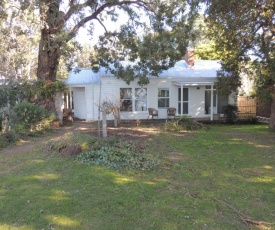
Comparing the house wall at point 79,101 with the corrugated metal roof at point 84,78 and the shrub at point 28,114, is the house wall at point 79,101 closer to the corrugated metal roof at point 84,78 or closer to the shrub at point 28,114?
the corrugated metal roof at point 84,78

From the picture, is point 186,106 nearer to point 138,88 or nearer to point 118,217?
point 138,88

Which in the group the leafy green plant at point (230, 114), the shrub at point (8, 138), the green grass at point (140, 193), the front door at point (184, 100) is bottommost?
the green grass at point (140, 193)

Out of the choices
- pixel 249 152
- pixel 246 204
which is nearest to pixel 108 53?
pixel 249 152

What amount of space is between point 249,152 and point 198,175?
323 cm

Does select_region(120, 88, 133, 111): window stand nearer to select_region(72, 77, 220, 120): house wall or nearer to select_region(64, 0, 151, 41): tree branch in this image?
select_region(72, 77, 220, 120): house wall

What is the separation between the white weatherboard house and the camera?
18.7m

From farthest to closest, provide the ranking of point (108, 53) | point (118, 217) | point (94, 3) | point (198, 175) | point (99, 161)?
point (108, 53), point (94, 3), point (99, 161), point (198, 175), point (118, 217)

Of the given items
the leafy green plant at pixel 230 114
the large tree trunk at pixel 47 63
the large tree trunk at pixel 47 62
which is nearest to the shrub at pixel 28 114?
the large tree trunk at pixel 47 63

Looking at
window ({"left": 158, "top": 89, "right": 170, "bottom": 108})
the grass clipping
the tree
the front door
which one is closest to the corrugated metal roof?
window ({"left": 158, "top": 89, "right": 170, "bottom": 108})

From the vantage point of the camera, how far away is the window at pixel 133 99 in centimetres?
1891

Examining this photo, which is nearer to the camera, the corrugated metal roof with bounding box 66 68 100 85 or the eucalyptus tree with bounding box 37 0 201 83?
the eucalyptus tree with bounding box 37 0 201 83

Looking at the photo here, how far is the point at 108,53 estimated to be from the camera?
16.9 m

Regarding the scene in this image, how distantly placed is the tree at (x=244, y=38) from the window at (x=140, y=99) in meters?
6.22

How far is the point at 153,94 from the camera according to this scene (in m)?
19.2
